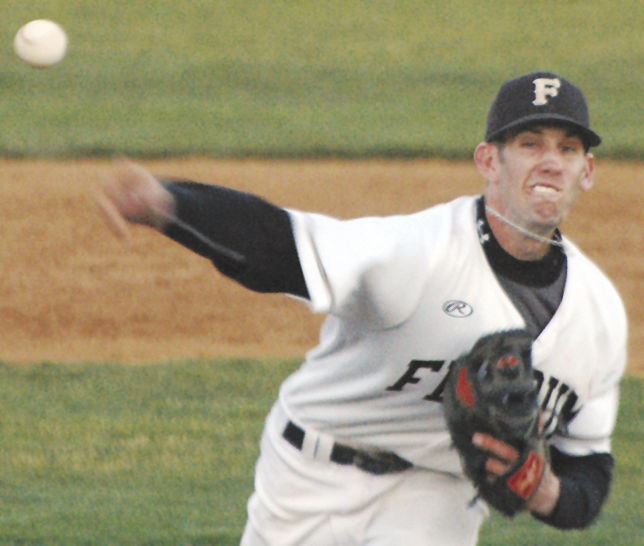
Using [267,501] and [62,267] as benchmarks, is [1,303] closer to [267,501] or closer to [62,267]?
[62,267]

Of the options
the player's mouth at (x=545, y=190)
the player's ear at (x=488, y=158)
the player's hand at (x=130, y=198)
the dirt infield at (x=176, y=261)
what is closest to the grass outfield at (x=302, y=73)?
the dirt infield at (x=176, y=261)

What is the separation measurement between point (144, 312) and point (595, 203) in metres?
3.91

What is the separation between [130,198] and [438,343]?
1.02 m

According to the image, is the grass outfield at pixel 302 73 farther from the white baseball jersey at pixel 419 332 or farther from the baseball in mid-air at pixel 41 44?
the white baseball jersey at pixel 419 332

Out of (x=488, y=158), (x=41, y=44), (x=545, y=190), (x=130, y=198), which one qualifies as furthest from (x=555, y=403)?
(x=41, y=44)

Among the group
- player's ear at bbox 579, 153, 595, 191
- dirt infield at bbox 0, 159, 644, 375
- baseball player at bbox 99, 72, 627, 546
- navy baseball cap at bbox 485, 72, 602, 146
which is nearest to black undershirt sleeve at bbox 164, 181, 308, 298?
baseball player at bbox 99, 72, 627, 546

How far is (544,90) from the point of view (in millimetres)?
3715

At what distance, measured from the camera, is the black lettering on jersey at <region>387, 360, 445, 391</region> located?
3.60 meters

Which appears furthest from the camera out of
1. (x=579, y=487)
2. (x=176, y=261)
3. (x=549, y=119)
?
(x=176, y=261)

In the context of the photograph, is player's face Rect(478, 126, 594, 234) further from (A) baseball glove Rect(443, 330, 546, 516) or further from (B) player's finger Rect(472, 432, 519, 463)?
(B) player's finger Rect(472, 432, 519, 463)

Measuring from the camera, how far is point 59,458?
6379mm

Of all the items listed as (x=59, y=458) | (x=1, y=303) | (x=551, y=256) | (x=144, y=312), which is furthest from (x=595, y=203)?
(x=551, y=256)

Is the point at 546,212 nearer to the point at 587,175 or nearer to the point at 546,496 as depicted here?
the point at 587,175

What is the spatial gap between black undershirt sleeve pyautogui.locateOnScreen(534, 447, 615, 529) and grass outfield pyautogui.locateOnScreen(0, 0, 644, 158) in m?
7.79
